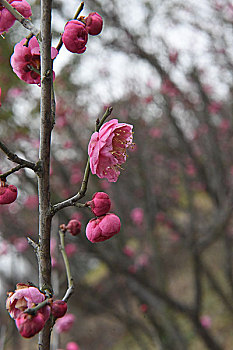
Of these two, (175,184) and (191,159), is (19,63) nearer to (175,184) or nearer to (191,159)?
(191,159)

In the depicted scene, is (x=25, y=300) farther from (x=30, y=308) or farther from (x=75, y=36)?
(x=75, y=36)

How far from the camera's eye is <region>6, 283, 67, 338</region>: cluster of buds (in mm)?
688

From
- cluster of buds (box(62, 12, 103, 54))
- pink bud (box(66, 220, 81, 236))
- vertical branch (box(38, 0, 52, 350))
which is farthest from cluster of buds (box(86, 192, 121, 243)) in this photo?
cluster of buds (box(62, 12, 103, 54))

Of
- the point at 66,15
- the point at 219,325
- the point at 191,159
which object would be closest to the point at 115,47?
the point at 66,15

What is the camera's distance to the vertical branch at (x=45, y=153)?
792mm

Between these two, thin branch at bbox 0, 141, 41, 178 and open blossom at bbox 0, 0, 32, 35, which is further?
open blossom at bbox 0, 0, 32, 35

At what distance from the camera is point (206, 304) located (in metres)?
A: 6.28

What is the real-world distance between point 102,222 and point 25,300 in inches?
10.1

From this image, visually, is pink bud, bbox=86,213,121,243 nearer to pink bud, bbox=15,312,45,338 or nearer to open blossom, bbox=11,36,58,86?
pink bud, bbox=15,312,45,338

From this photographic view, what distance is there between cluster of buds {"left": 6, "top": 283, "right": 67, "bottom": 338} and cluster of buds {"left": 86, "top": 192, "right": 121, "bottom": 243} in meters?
0.18

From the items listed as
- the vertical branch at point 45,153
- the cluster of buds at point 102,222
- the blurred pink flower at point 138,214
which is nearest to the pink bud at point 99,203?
the cluster of buds at point 102,222

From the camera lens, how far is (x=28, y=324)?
2.25 feet

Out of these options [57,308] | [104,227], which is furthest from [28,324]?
[104,227]

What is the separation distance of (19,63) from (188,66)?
3661mm
